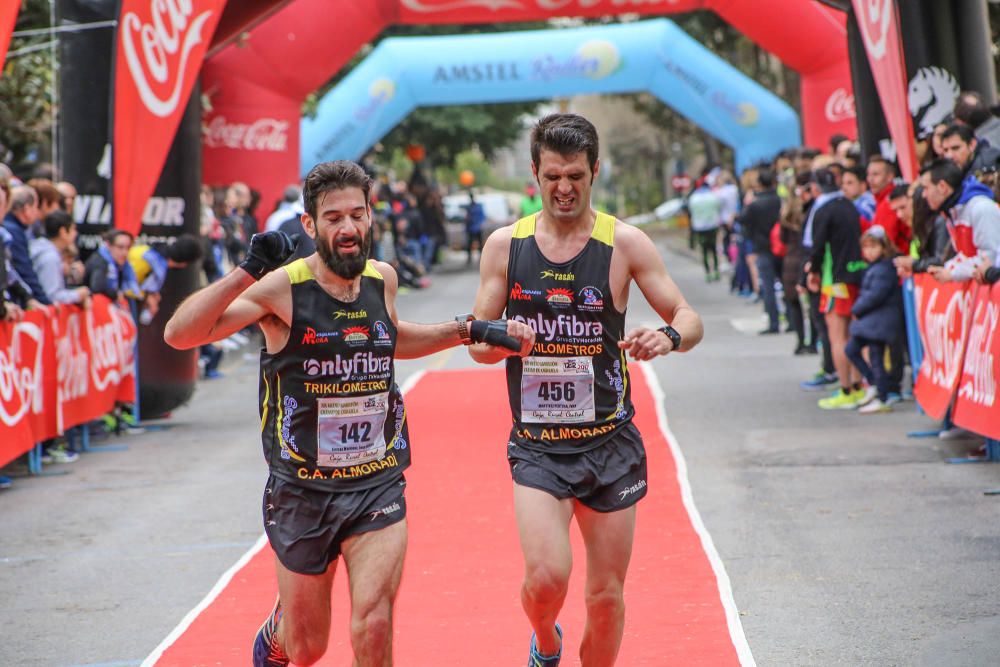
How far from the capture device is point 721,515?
8.38 m

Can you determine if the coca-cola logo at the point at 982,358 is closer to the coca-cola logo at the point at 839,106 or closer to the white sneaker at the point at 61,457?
the white sneaker at the point at 61,457

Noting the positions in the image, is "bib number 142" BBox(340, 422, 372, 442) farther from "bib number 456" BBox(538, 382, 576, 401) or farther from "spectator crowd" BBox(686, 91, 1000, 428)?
"spectator crowd" BBox(686, 91, 1000, 428)

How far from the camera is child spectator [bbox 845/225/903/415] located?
11773 millimetres

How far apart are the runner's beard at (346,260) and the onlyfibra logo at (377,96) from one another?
69.3ft

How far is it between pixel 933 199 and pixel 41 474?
6.73m

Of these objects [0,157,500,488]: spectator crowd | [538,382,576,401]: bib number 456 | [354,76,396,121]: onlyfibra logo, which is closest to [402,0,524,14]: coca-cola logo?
[0,157,500,488]: spectator crowd

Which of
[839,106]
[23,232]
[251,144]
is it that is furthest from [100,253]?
[839,106]

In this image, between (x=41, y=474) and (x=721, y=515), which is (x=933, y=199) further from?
(x=41, y=474)

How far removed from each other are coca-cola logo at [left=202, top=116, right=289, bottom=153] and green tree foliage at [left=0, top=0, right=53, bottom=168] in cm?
242

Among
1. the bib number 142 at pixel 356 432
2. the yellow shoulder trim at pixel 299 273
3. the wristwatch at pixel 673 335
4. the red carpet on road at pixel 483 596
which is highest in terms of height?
the yellow shoulder trim at pixel 299 273

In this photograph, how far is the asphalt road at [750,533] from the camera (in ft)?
19.9

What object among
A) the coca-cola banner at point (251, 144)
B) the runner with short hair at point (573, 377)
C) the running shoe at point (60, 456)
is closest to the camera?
the runner with short hair at point (573, 377)

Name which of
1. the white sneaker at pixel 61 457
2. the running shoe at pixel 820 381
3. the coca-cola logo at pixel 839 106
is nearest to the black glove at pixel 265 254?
the white sneaker at pixel 61 457

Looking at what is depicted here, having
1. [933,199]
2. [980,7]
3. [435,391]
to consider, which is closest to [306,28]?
[435,391]
